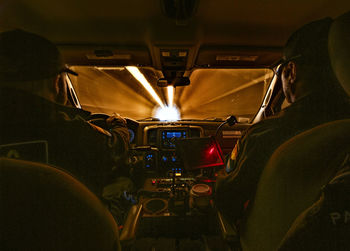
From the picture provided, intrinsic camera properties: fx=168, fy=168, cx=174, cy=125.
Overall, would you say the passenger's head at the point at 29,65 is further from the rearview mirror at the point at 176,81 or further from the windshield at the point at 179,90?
the rearview mirror at the point at 176,81

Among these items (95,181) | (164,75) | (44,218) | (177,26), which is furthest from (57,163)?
(164,75)

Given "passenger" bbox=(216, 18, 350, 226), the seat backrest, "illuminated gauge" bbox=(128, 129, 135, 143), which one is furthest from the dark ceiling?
"illuminated gauge" bbox=(128, 129, 135, 143)

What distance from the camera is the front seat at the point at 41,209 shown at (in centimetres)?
60

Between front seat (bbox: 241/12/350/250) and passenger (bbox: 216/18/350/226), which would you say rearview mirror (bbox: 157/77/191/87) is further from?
front seat (bbox: 241/12/350/250)

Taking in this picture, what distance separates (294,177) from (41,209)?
42.0 inches

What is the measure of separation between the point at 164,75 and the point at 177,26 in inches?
33.0

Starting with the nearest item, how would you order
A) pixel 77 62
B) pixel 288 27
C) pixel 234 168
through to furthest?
pixel 234 168 → pixel 288 27 → pixel 77 62

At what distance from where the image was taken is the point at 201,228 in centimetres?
168

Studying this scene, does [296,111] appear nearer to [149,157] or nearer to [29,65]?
[29,65]

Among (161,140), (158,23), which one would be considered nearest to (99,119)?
(161,140)

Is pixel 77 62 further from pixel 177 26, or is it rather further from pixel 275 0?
pixel 275 0

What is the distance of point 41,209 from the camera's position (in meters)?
0.63

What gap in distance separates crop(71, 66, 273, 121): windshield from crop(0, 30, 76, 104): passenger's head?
1.31 meters

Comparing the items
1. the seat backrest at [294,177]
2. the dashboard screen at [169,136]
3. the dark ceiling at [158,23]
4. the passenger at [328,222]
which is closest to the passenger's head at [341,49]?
the seat backrest at [294,177]
